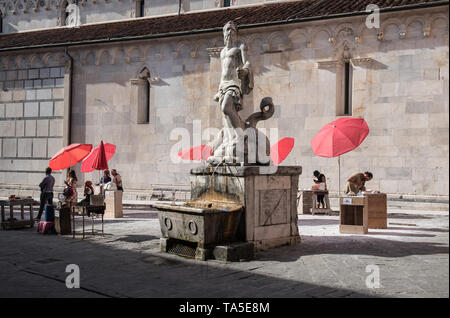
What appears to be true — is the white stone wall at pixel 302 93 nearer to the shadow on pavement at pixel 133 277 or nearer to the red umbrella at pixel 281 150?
the red umbrella at pixel 281 150

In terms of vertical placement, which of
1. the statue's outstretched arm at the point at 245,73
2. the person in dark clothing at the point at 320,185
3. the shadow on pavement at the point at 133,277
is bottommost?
the shadow on pavement at the point at 133,277

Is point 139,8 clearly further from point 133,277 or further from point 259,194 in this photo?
point 133,277

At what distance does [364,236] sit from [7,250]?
23.7ft

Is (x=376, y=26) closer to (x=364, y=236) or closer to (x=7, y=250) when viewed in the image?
(x=364, y=236)

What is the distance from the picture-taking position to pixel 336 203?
1551 cm

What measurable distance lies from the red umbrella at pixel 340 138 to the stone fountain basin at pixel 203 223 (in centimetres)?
452

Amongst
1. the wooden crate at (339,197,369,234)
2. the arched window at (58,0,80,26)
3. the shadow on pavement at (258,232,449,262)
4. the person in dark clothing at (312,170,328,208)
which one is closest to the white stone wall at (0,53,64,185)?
the arched window at (58,0,80,26)

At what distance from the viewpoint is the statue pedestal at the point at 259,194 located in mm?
8250

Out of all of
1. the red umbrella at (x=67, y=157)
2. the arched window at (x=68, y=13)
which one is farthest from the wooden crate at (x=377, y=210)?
the arched window at (x=68, y=13)

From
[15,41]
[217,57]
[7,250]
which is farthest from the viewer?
[15,41]

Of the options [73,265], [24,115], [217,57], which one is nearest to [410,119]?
[217,57]

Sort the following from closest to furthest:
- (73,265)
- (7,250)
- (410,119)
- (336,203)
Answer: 1. (73,265)
2. (7,250)
3. (410,119)
4. (336,203)

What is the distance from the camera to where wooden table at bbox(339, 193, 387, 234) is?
10461 millimetres
